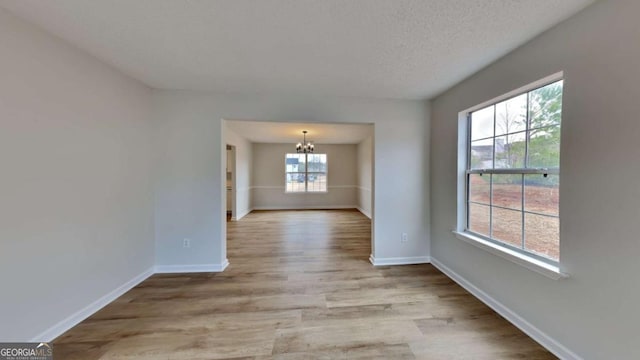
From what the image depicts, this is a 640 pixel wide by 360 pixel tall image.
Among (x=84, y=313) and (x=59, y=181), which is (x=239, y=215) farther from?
(x=59, y=181)

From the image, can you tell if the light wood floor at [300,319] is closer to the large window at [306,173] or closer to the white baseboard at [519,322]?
the white baseboard at [519,322]

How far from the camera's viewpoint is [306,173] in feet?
26.6

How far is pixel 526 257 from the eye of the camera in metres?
1.82

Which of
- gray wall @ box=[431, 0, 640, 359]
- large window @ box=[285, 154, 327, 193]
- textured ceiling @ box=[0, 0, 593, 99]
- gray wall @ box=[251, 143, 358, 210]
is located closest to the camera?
gray wall @ box=[431, 0, 640, 359]

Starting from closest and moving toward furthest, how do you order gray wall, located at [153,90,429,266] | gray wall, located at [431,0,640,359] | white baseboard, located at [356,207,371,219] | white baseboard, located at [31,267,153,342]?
1. gray wall, located at [431,0,640,359]
2. white baseboard, located at [31,267,153,342]
3. gray wall, located at [153,90,429,266]
4. white baseboard, located at [356,207,371,219]

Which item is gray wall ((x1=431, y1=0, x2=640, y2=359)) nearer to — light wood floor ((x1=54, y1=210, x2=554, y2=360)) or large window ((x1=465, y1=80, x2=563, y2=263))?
large window ((x1=465, y1=80, x2=563, y2=263))

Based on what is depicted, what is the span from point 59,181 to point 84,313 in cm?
115

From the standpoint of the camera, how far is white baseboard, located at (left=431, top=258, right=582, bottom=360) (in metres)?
1.54

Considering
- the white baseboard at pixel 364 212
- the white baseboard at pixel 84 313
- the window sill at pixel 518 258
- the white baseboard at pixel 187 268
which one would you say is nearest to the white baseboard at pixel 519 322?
the window sill at pixel 518 258

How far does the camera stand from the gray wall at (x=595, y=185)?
48.1 inches

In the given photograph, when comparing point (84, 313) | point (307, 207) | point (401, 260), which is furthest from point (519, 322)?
point (307, 207)

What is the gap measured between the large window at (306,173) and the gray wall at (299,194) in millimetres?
163

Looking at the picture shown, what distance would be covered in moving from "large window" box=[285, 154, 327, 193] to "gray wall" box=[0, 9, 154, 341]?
18.4ft

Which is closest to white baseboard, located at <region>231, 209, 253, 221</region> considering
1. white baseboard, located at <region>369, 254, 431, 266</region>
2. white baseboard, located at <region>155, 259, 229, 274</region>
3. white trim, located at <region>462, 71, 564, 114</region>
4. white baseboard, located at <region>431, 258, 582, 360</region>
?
white baseboard, located at <region>155, 259, 229, 274</region>
